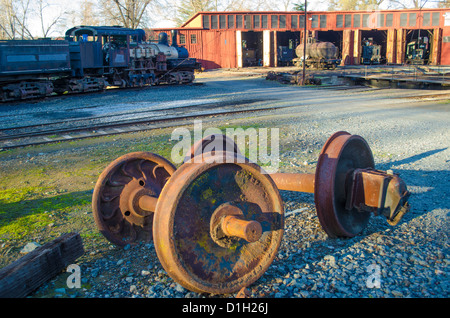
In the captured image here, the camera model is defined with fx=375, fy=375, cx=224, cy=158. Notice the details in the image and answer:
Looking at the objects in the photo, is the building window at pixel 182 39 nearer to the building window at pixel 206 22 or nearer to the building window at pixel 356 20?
the building window at pixel 206 22

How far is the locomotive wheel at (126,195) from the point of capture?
3.66 m

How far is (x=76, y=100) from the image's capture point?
16219mm

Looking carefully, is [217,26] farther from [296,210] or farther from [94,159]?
[296,210]

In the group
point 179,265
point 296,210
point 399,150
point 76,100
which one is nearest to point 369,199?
point 296,210

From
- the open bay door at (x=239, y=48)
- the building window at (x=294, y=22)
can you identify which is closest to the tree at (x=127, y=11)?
the open bay door at (x=239, y=48)

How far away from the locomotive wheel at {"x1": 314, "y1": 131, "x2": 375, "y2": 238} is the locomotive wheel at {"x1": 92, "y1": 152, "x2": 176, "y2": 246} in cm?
153

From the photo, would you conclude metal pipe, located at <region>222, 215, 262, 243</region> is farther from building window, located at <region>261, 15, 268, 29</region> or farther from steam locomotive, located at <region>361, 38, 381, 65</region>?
steam locomotive, located at <region>361, 38, 381, 65</region>

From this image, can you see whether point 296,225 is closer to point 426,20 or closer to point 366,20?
point 366,20

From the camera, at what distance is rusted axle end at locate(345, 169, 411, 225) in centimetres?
322

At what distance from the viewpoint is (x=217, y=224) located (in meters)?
2.79

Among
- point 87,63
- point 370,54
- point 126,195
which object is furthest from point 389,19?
point 126,195

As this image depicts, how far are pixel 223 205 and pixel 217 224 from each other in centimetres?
15
